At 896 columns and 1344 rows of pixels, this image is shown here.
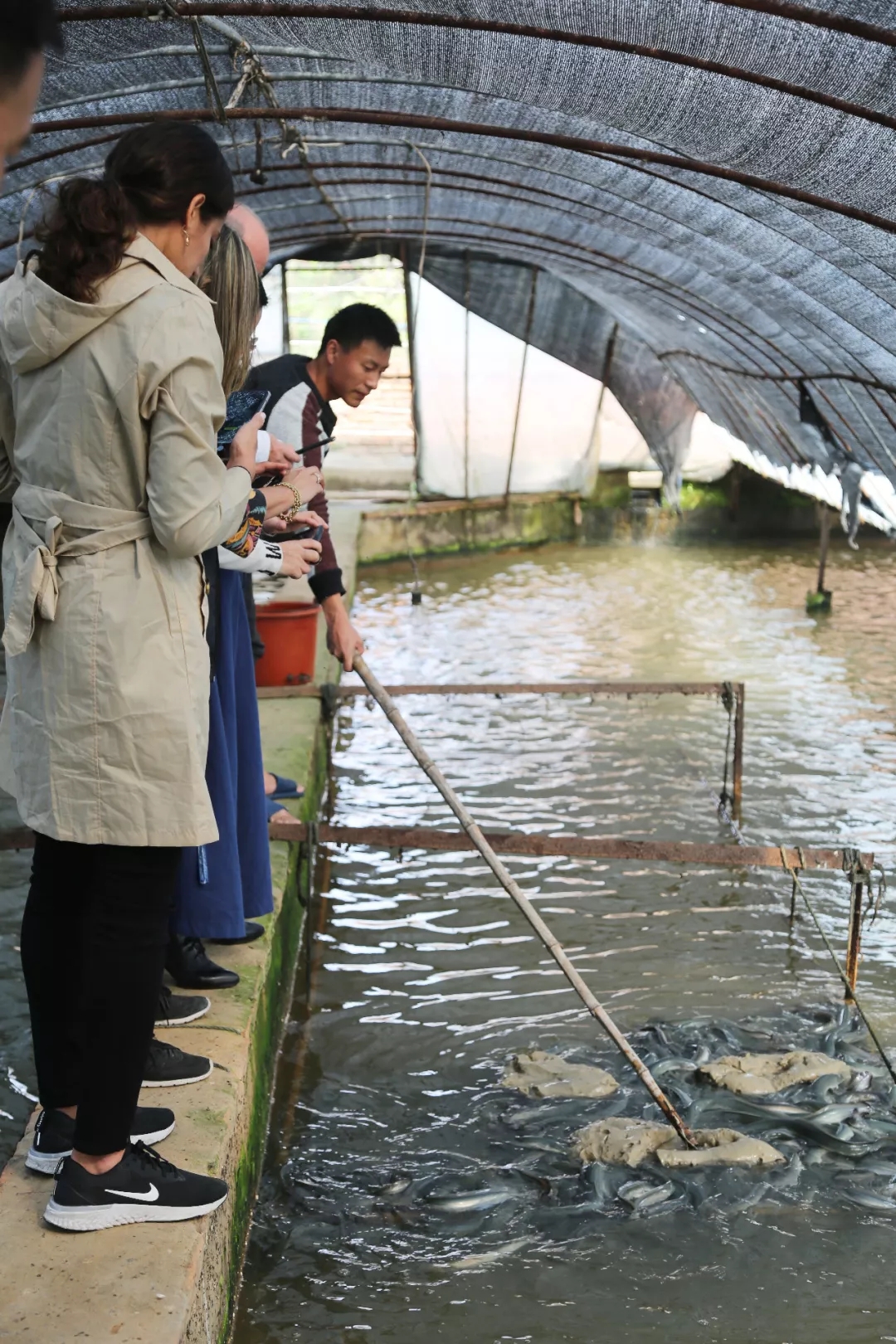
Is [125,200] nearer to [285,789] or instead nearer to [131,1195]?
[131,1195]

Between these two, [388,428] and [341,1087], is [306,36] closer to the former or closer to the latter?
[341,1087]

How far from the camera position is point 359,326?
4.38 metres

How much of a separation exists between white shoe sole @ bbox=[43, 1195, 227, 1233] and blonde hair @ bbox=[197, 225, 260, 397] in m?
1.66

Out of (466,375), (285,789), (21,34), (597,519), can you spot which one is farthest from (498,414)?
(21,34)

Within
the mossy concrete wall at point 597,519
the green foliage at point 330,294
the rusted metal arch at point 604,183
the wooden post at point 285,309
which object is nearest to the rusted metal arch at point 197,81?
the rusted metal arch at point 604,183

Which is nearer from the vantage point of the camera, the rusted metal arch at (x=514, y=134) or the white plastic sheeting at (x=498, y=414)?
the rusted metal arch at (x=514, y=134)

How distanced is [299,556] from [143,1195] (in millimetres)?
1600

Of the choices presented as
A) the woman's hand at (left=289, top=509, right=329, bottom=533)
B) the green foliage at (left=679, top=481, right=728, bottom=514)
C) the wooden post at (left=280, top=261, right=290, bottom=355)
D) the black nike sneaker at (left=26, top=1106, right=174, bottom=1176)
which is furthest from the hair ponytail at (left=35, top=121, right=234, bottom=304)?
the green foliage at (left=679, top=481, right=728, bottom=514)

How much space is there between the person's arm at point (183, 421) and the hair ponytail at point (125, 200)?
14 centimetres

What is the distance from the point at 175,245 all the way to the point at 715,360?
10.2 meters

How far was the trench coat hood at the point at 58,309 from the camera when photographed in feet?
7.39

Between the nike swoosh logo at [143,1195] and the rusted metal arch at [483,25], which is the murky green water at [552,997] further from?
the rusted metal arch at [483,25]

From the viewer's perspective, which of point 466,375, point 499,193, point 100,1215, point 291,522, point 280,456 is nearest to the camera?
point 100,1215

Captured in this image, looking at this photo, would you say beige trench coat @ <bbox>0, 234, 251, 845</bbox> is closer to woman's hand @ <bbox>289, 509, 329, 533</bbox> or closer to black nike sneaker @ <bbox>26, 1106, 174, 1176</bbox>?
black nike sneaker @ <bbox>26, 1106, 174, 1176</bbox>
